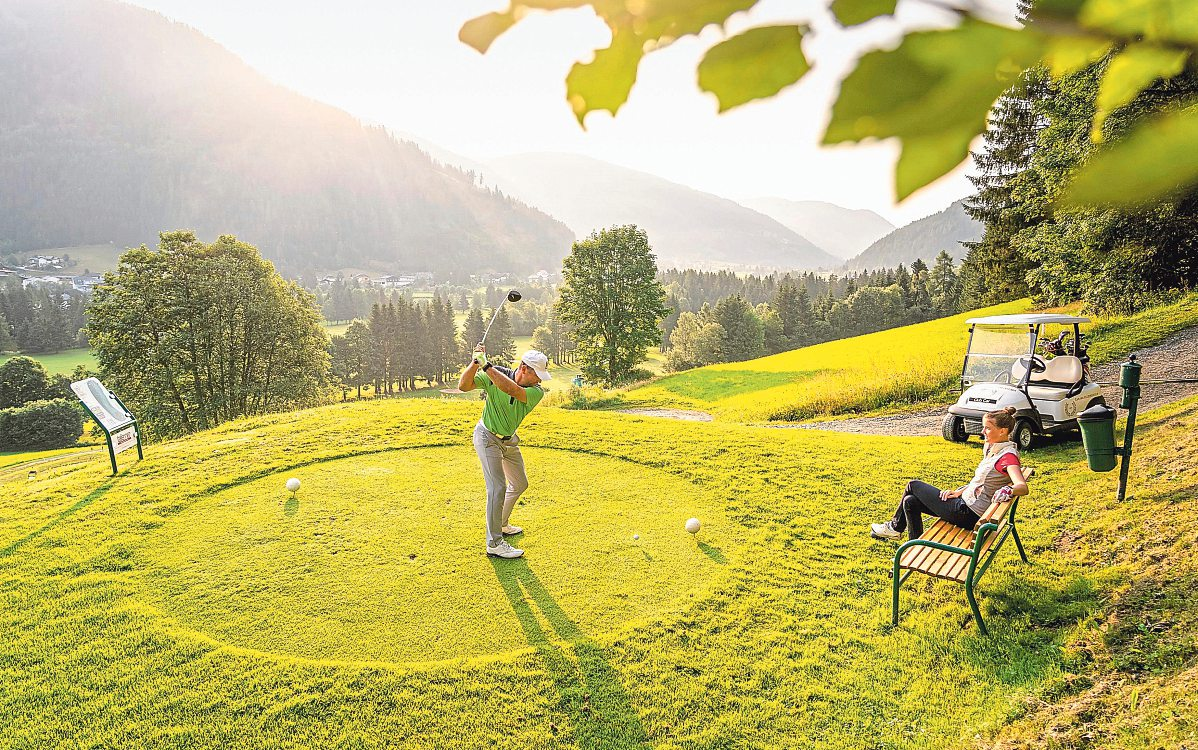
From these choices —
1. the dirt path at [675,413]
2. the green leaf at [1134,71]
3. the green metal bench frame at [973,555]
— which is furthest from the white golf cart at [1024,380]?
the green leaf at [1134,71]

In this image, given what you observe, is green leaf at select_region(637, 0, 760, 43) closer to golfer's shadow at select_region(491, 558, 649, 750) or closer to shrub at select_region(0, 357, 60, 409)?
golfer's shadow at select_region(491, 558, 649, 750)

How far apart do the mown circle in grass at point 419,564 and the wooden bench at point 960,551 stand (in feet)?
6.42

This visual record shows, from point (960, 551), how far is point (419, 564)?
5.43 m

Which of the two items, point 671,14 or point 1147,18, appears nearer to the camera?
point 1147,18

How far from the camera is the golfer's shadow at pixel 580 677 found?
14.2ft

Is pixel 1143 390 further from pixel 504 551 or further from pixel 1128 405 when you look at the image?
pixel 504 551

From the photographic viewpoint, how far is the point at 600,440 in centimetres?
1218

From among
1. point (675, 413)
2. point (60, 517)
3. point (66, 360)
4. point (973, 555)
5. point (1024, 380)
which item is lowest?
point (675, 413)

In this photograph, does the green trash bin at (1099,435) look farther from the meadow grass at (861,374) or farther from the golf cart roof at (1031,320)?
the meadow grass at (861,374)

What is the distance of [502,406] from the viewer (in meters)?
6.66

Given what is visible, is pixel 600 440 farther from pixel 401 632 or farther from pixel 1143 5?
pixel 1143 5

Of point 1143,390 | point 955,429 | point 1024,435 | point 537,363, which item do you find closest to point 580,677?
point 537,363

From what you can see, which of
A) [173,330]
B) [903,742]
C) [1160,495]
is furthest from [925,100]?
[173,330]

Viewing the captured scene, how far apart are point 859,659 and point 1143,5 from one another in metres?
5.59
